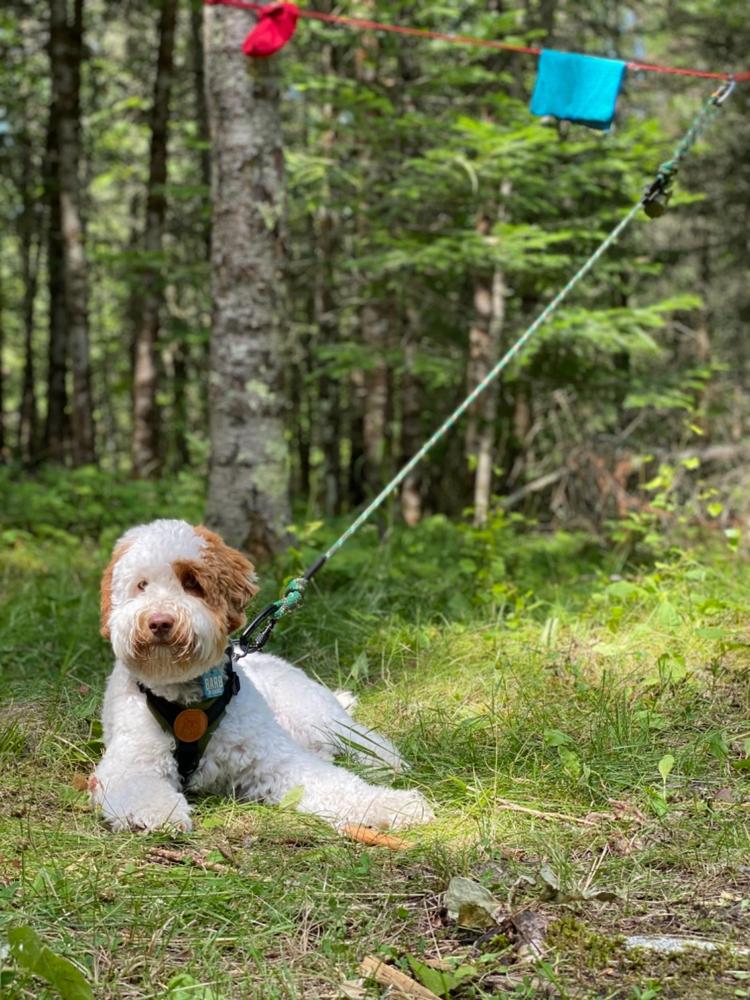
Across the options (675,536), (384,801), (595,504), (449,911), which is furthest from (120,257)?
(449,911)

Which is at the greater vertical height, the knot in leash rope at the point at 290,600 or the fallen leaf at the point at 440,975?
the fallen leaf at the point at 440,975

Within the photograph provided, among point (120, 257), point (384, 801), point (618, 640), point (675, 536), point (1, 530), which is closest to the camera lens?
point (384, 801)

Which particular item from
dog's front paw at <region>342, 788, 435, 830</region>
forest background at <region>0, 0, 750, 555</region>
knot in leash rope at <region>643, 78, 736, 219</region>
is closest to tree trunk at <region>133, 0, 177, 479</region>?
forest background at <region>0, 0, 750, 555</region>

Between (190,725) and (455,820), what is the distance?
3.00 feet

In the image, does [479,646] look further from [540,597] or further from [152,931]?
[152,931]

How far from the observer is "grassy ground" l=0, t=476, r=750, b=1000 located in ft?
7.20

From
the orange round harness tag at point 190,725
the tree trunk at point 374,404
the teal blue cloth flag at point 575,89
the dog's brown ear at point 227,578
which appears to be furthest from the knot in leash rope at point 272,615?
the tree trunk at point 374,404

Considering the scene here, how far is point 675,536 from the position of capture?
711 cm

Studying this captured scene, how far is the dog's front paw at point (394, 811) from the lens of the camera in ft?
10.0

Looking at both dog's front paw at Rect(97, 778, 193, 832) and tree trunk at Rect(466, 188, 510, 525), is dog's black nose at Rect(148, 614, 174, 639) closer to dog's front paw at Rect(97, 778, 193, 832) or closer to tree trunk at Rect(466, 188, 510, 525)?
dog's front paw at Rect(97, 778, 193, 832)

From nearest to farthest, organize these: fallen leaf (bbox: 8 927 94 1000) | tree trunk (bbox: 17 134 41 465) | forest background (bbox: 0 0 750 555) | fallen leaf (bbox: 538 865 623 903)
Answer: fallen leaf (bbox: 8 927 94 1000) < fallen leaf (bbox: 538 865 623 903) < forest background (bbox: 0 0 750 555) < tree trunk (bbox: 17 134 41 465)

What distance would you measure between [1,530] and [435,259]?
464 centimetres

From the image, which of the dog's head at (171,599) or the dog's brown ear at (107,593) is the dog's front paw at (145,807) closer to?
the dog's head at (171,599)

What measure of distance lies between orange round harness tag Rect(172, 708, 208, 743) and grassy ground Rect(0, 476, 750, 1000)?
0.26m
